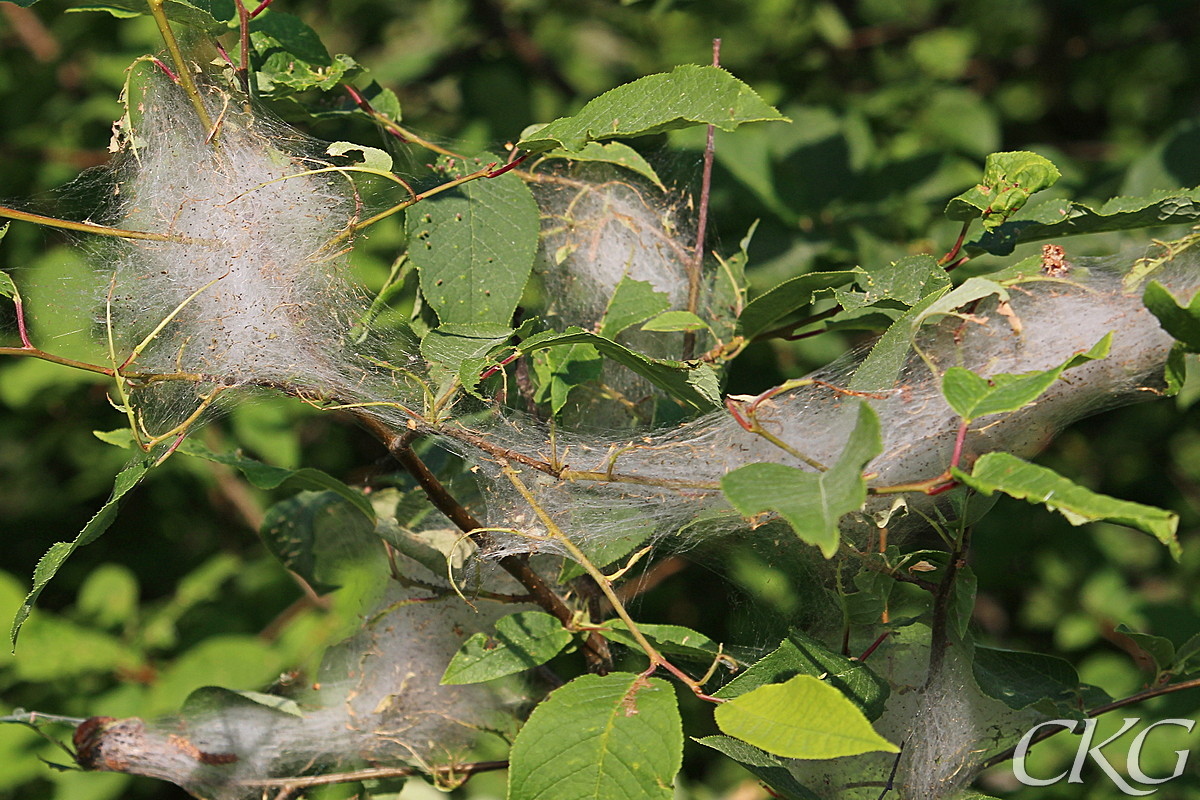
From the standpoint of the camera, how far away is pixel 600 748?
1.25 meters

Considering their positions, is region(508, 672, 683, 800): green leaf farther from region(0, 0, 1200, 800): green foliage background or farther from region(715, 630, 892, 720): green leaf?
region(0, 0, 1200, 800): green foliage background

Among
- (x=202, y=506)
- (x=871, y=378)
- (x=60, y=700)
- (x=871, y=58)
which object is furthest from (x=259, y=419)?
(x=871, y=58)

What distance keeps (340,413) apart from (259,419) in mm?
1802

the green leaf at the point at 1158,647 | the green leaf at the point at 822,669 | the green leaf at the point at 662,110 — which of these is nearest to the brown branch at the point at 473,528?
the green leaf at the point at 822,669

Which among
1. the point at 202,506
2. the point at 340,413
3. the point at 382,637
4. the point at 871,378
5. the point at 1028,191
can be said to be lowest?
the point at 202,506

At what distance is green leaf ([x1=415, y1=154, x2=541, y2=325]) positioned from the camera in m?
1.58

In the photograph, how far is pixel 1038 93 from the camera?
4.71 m

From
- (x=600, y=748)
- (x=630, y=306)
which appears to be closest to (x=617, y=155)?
(x=630, y=306)

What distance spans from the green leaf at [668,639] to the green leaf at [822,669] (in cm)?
12

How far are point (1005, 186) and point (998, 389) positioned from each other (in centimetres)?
57

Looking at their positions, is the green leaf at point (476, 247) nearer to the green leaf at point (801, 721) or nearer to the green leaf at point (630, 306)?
the green leaf at point (630, 306)

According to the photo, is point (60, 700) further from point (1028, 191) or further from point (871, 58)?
point (871, 58)

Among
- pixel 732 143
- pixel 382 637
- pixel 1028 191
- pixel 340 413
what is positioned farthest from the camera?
pixel 732 143

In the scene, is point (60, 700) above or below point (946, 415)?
below
